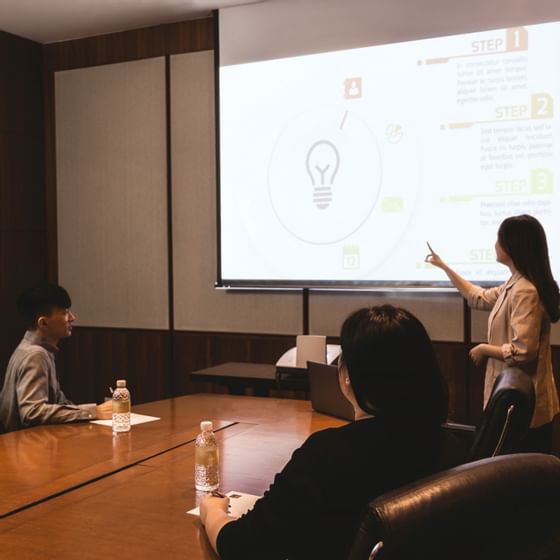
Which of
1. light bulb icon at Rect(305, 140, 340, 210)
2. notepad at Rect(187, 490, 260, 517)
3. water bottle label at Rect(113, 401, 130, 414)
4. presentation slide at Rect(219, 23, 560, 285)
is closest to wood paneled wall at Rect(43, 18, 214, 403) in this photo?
presentation slide at Rect(219, 23, 560, 285)

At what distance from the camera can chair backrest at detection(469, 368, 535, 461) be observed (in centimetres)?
158

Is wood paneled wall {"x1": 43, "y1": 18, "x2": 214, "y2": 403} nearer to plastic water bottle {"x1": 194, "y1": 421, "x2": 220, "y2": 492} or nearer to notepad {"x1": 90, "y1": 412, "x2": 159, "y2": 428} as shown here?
notepad {"x1": 90, "y1": 412, "x2": 159, "y2": 428}

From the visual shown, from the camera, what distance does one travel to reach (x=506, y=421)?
1593 mm

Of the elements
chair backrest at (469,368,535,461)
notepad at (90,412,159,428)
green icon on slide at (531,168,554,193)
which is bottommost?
notepad at (90,412,159,428)

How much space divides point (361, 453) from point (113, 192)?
4.42m

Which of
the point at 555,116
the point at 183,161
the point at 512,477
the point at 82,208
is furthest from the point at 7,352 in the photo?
the point at 512,477

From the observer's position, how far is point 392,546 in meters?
0.82

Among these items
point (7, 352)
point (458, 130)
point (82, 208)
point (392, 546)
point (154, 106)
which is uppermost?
point (154, 106)

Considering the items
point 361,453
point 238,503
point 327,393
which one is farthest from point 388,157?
point 361,453

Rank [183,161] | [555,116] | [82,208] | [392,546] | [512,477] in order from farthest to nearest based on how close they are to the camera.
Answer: [82,208] < [183,161] < [555,116] < [512,477] < [392,546]

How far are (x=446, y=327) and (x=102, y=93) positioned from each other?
2981mm

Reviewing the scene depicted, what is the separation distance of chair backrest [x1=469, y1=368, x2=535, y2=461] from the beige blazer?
1.45 meters

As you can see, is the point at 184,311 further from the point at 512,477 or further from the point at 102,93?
the point at 512,477

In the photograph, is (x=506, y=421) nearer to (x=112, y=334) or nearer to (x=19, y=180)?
(x=112, y=334)
